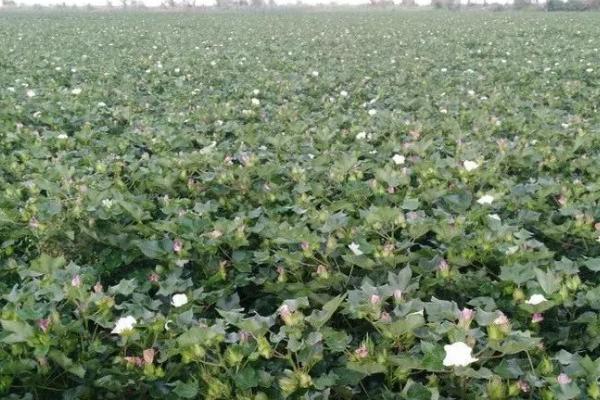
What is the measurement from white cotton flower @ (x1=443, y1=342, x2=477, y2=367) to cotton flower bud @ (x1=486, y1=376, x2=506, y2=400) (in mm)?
80

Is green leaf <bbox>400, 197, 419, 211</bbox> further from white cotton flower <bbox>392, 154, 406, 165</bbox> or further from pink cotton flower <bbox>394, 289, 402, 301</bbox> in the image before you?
white cotton flower <bbox>392, 154, 406, 165</bbox>

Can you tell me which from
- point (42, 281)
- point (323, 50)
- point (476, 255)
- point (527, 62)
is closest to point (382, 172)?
point (476, 255)

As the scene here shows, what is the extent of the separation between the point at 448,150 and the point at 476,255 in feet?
5.70

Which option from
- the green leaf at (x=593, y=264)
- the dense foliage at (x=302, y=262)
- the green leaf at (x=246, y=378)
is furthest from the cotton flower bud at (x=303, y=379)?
the green leaf at (x=593, y=264)

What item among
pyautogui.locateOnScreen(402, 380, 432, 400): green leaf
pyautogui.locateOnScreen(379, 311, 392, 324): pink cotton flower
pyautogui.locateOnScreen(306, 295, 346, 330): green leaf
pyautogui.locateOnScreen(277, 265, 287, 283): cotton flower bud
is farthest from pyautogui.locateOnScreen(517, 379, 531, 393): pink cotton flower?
pyautogui.locateOnScreen(277, 265, 287, 283): cotton flower bud

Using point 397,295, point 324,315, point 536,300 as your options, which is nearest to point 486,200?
point 536,300

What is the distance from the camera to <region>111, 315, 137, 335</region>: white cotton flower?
1.76 m

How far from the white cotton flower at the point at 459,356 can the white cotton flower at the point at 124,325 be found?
2.82 feet

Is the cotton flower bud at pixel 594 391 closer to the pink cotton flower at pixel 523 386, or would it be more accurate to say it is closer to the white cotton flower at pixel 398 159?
the pink cotton flower at pixel 523 386

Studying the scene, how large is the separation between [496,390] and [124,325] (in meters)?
1.00

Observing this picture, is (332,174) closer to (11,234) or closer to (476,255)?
(476,255)

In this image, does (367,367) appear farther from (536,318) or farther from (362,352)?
(536,318)

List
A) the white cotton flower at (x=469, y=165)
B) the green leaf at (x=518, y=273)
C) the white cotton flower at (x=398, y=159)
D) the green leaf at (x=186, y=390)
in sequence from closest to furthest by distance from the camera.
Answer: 1. the green leaf at (x=186, y=390)
2. the green leaf at (x=518, y=273)
3. the white cotton flower at (x=469, y=165)
4. the white cotton flower at (x=398, y=159)

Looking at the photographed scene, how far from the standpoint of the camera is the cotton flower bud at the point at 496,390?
5.12 feet
